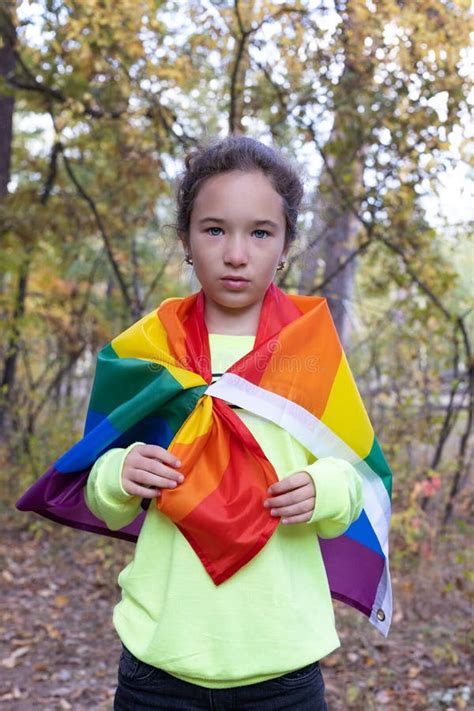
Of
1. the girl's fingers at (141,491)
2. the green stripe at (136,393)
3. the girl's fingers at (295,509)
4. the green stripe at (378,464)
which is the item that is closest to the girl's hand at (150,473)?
the girl's fingers at (141,491)

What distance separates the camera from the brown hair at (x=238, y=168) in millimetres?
1950

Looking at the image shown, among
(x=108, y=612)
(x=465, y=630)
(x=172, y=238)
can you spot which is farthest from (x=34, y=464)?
(x=172, y=238)

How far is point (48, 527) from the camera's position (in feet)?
21.2

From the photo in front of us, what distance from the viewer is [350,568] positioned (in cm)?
213

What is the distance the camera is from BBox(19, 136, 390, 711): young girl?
5.62 ft

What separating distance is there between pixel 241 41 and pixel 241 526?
12.4 feet

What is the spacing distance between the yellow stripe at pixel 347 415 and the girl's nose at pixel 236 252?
37 cm

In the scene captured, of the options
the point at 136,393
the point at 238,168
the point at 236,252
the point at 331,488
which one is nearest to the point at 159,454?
the point at 136,393

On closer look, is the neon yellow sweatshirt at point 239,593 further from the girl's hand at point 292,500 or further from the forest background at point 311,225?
the forest background at point 311,225

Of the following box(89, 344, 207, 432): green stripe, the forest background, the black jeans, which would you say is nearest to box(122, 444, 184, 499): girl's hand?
box(89, 344, 207, 432): green stripe

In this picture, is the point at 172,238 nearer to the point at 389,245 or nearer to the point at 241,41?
the point at 241,41

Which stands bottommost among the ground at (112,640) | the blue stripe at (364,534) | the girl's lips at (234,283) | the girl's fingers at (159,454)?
the ground at (112,640)

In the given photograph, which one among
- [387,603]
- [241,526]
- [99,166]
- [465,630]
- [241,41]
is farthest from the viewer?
[99,166]

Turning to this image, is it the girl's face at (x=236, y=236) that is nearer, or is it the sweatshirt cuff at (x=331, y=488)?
the sweatshirt cuff at (x=331, y=488)
